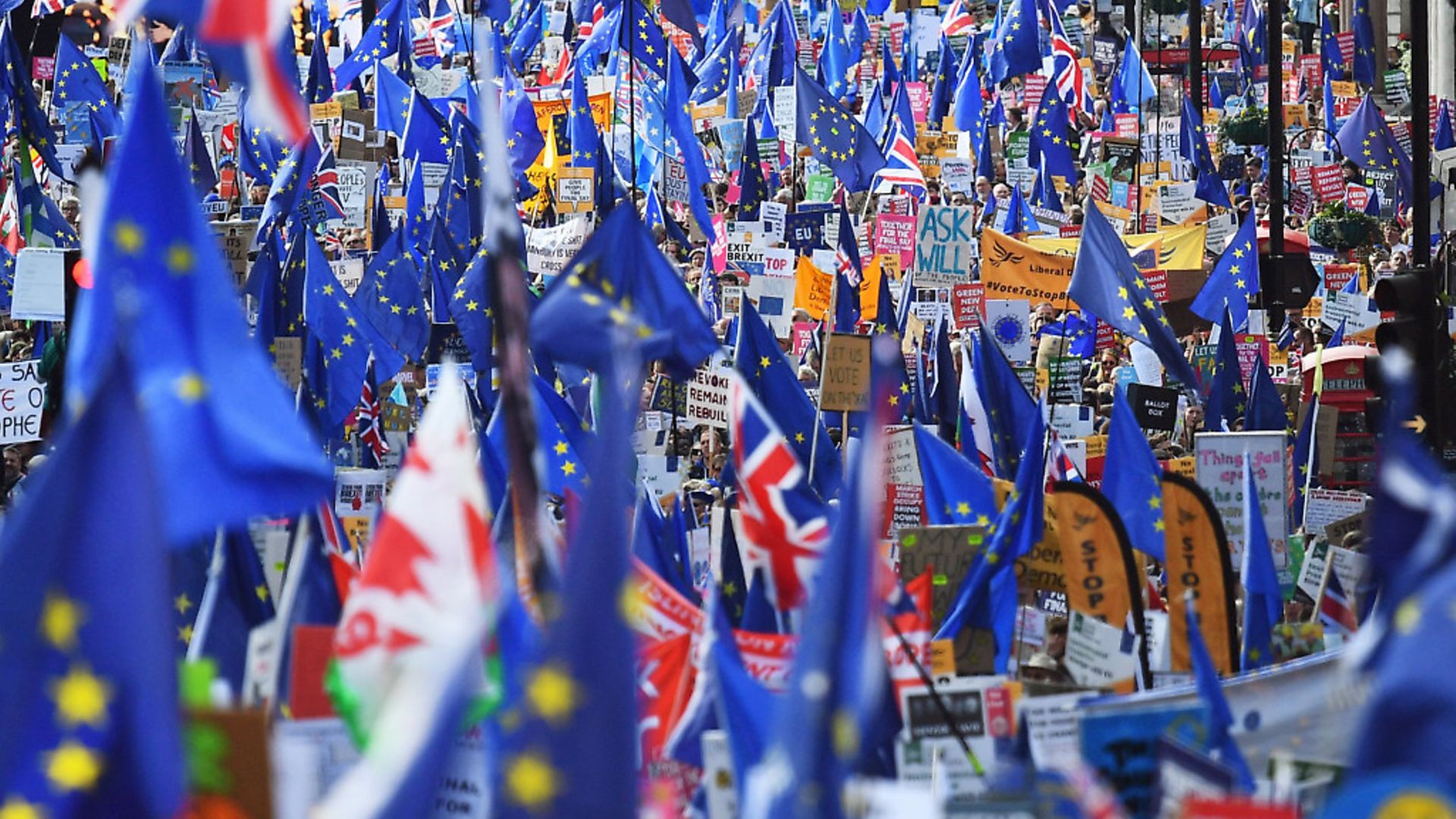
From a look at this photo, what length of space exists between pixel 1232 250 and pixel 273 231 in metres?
7.46

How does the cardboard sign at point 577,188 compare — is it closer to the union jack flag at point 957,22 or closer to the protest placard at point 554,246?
the protest placard at point 554,246

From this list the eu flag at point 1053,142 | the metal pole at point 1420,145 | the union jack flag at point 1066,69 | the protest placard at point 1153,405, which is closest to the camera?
the metal pole at point 1420,145

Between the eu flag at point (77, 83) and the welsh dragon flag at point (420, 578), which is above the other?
the eu flag at point (77, 83)

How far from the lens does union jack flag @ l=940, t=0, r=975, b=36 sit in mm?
31281

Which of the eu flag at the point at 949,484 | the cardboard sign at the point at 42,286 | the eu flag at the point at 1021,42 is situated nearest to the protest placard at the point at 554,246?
the cardboard sign at the point at 42,286

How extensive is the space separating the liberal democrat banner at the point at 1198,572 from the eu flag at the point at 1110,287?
303 cm

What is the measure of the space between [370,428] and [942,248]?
13.6 feet

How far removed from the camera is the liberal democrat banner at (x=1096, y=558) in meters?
8.66

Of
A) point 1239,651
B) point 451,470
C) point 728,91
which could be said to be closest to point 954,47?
point 728,91

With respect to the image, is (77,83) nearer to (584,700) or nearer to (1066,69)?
(1066,69)

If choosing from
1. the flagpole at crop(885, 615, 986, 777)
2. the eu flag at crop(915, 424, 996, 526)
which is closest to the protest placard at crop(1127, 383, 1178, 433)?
the eu flag at crop(915, 424, 996, 526)

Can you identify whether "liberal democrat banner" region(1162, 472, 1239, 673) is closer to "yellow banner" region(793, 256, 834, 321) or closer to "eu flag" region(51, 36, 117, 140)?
"yellow banner" region(793, 256, 834, 321)

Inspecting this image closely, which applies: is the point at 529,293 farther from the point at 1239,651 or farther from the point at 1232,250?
the point at 1239,651

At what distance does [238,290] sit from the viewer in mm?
15945
